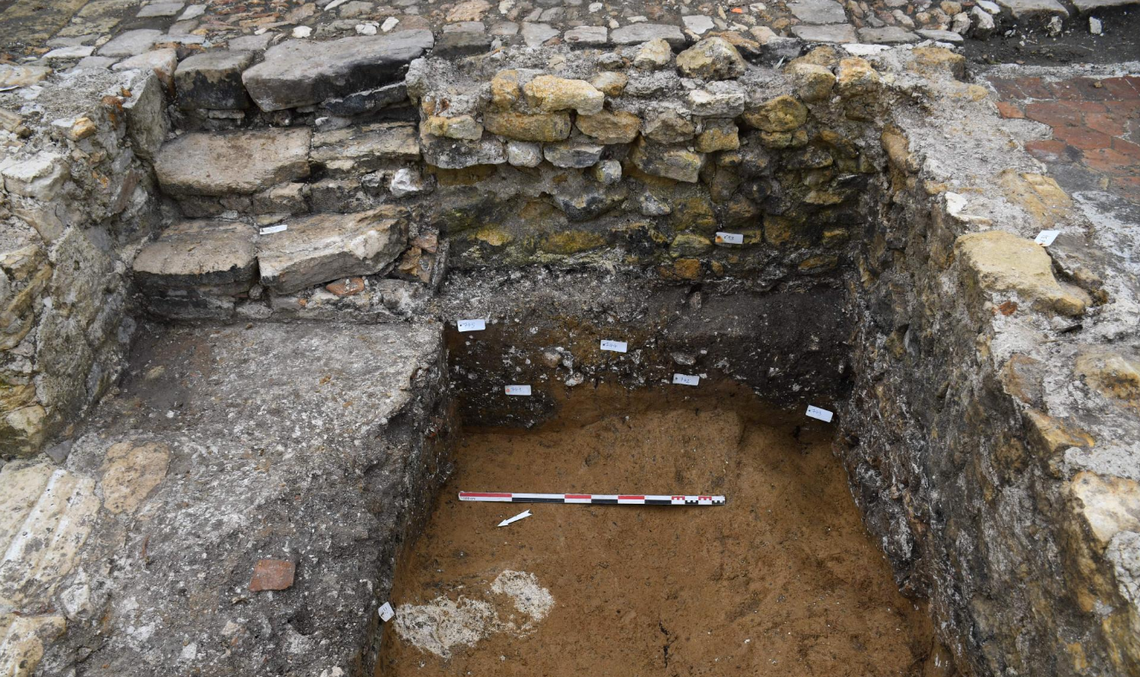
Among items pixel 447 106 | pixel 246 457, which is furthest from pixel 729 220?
pixel 246 457

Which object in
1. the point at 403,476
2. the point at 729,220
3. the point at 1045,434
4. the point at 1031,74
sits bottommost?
the point at 403,476

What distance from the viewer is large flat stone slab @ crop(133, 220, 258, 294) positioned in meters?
3.55

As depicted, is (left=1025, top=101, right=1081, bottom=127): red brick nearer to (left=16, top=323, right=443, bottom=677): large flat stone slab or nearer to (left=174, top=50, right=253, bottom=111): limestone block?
(left=16, top=323, right=443, bottom=677): large flat stone slab

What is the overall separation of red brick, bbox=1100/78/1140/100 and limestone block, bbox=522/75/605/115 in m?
2.50

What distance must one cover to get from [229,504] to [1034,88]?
4.11m

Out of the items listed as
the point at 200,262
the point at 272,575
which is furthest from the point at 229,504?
the point at 200,262

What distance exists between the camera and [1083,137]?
3.32 meters

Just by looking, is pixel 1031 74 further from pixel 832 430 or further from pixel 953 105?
pixel 832 430

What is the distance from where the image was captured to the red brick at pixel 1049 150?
10.5ft

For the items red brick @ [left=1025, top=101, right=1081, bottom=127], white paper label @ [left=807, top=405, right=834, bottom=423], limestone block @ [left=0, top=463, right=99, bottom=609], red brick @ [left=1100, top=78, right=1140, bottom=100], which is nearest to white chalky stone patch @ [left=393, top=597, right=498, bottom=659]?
limestone block @ [left=0, top=463, right=99, bottom=609]

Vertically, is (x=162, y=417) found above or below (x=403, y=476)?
above

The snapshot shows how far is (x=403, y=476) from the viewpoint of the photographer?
129 inches

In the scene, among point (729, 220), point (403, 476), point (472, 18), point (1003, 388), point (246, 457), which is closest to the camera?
point (1003, 388)

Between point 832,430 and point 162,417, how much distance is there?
339cm
